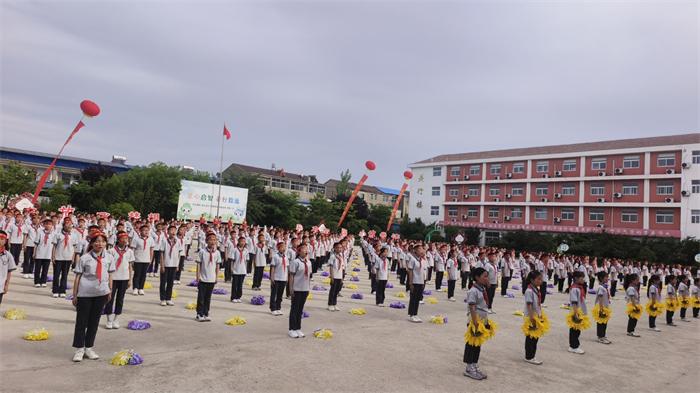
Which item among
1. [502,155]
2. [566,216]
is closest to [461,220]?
[502,155]

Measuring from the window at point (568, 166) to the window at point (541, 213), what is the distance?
14.8 feet

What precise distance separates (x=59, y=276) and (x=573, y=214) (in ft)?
148

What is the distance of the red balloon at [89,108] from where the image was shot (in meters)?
18.5

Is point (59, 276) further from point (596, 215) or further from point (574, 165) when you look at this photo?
point (574, 165)

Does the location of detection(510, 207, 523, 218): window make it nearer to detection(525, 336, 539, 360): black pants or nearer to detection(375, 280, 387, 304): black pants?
detection(375, 280, 387, 304): black pants

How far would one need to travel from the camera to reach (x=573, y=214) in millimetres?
45188

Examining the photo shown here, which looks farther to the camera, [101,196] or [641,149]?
[641,149]

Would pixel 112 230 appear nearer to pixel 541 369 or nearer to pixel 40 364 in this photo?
pixel 40 364

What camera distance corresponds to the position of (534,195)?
47906mm

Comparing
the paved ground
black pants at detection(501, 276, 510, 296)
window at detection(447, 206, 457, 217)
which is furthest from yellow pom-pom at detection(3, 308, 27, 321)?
window at detection(447, 206, 457, 217)

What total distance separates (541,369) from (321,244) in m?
12.8

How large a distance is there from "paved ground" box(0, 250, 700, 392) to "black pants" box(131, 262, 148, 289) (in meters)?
0.53

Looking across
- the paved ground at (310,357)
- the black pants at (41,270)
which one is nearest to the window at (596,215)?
the paved ground at (310,357)

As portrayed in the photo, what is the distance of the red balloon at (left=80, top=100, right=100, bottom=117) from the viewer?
18500mm
